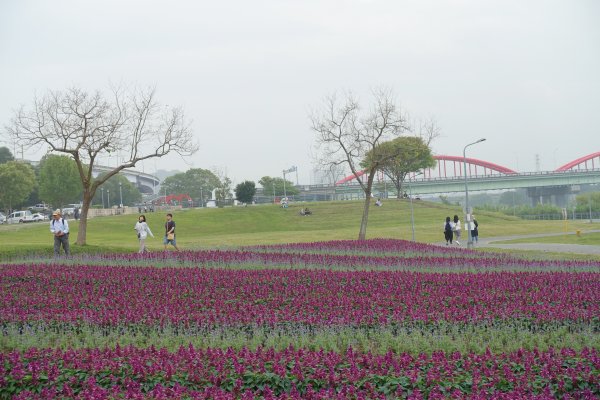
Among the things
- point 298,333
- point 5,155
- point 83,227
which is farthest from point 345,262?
point 5,155

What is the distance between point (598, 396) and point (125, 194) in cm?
13717

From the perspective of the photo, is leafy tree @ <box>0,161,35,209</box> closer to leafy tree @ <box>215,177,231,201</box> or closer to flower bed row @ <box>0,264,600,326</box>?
leafy tree @ <box>215,177,231,201</box>

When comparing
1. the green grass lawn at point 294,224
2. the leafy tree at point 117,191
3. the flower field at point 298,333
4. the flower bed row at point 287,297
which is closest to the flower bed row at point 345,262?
the flower field at point 298,333

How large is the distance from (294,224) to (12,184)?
3733 centimetres

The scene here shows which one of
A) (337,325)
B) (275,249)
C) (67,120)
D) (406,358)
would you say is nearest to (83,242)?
(67,120)

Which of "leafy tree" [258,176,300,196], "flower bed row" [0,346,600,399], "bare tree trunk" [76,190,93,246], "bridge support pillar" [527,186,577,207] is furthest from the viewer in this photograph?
"leafy tree" [258,176,300,196]

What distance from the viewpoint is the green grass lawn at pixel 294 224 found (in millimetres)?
50656

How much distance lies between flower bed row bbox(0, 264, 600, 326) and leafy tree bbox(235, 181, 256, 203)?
75327 millimetres

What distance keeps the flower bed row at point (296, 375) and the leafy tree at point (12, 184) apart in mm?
A: 77380

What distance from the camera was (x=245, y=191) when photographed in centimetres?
9288

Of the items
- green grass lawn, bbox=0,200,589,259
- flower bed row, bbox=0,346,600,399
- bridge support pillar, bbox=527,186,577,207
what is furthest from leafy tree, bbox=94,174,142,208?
flower bed row, bbox=0,346,600,399

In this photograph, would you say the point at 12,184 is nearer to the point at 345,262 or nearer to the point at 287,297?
the point at 345,262

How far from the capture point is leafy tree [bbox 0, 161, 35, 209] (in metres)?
78.1

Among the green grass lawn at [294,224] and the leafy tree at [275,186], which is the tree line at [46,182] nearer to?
the green grass lawn at [294,224]
